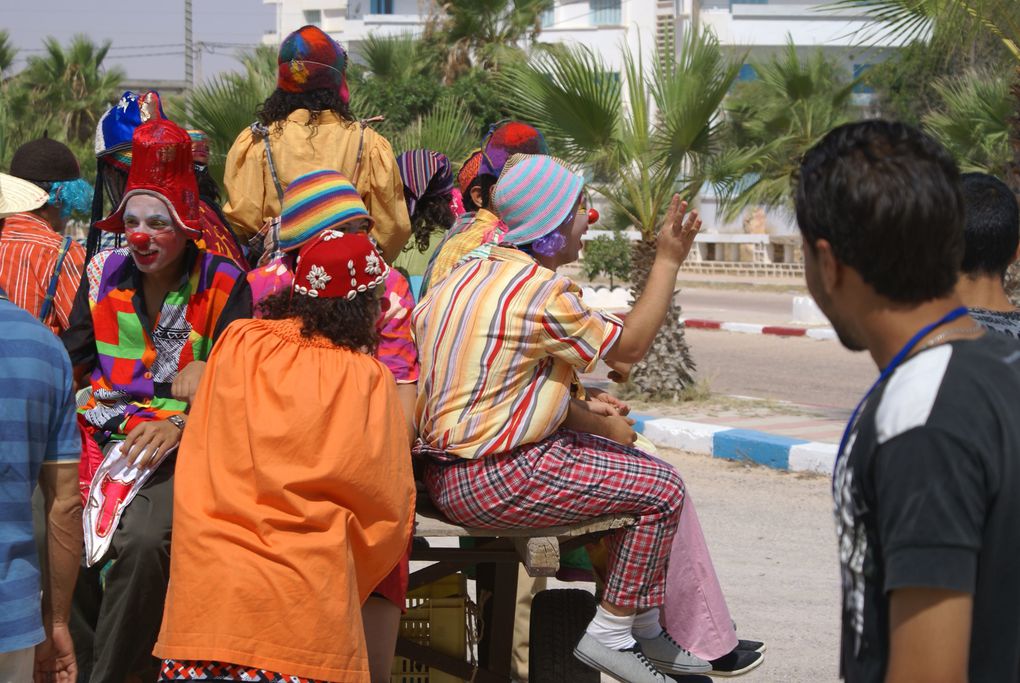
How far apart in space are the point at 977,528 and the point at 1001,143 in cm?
1259

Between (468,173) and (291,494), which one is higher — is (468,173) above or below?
above

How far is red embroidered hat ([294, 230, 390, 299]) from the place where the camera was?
126 inches

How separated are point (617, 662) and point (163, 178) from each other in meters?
1.95

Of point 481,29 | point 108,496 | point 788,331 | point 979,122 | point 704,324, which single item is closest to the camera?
point 108,496

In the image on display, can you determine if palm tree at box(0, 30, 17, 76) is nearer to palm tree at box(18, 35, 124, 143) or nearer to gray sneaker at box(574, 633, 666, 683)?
palm tree at box(18, 35, 124, 143)

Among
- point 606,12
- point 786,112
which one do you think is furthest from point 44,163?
point 606,12

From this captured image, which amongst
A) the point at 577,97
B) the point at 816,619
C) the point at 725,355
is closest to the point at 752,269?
the point at 725,355

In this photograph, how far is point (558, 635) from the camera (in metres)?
4.08

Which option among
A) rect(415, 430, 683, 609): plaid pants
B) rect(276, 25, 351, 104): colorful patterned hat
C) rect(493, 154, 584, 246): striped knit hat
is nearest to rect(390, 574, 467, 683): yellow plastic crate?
rect(415, 430, 683, 609): plaid pants

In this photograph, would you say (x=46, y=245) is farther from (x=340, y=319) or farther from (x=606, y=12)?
(x=606, y=12)

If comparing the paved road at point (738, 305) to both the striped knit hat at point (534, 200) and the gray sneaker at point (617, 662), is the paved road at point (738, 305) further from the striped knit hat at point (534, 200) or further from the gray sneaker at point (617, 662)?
the gray sneaker at point (617, 662)

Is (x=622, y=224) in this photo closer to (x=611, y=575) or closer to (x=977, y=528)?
(x=611, y=575)

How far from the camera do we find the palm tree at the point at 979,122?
12.7m

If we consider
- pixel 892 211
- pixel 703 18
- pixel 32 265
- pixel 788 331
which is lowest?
pixel 788 331
